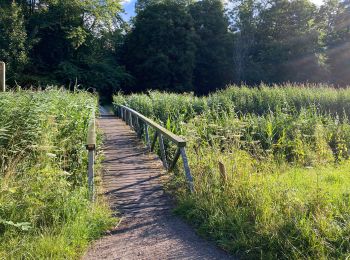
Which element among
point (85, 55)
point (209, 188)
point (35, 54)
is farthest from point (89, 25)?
point (209, 188)

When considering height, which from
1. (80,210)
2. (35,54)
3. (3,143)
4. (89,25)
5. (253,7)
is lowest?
(80,210)

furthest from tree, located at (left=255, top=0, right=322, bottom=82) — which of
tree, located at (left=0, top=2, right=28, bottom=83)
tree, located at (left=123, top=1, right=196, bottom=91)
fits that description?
tree, located at (left=0, top=2, right=28, bottom=83)

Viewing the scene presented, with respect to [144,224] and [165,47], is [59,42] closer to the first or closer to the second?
[165,47]

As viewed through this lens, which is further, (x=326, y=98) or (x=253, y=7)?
(x=253, y=7)

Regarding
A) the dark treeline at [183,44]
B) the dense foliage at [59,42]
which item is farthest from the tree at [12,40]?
the dark treeline at [183,44]

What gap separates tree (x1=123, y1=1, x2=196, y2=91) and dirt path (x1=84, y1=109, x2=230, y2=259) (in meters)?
Answer: 32.3

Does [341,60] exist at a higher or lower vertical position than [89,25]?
lower

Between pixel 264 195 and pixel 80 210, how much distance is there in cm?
206

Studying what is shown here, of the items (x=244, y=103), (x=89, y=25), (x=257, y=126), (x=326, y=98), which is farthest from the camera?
(x=89, y=25)

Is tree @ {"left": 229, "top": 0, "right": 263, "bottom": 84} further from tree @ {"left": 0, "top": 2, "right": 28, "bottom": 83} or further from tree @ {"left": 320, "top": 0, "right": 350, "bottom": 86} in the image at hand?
tree @ {"left": 0, "top": 2, "right": 28, "bottom": 83}

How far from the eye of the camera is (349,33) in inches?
1721

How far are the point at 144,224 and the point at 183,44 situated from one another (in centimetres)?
3689

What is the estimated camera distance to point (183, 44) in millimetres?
39469

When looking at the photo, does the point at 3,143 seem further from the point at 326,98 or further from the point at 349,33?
the point at 349,33
